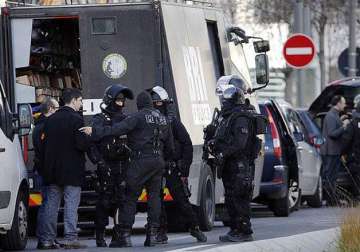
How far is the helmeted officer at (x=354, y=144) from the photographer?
76.1 feet

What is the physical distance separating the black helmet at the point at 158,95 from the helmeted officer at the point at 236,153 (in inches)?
23.5

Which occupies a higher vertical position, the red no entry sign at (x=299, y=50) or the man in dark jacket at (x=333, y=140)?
the red no entry sign at (x=299, y=50)

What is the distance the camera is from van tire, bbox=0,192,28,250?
14867 millimetres

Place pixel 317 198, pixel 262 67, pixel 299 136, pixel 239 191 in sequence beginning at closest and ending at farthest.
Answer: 1. pixel 239 191
2. pixel 262 67
3. pixel 299 136
4. pixel 317 198

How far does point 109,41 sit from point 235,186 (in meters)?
2.56

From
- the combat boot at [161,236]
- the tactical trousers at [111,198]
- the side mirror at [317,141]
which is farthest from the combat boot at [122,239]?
the side mirror at [317,141]

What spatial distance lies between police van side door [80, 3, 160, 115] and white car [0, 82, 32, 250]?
152 centimetres

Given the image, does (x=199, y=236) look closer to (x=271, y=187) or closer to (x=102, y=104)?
(x=102, y=104)

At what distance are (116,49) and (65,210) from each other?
2232mm

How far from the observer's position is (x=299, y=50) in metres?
26.4

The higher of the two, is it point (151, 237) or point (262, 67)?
point (262, 67)

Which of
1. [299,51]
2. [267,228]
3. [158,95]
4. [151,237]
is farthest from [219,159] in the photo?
[299,51]

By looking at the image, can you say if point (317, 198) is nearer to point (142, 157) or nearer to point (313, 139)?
point (313, 139)

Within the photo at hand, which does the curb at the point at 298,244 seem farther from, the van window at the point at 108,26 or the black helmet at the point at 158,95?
the van window at the point at 108,26
